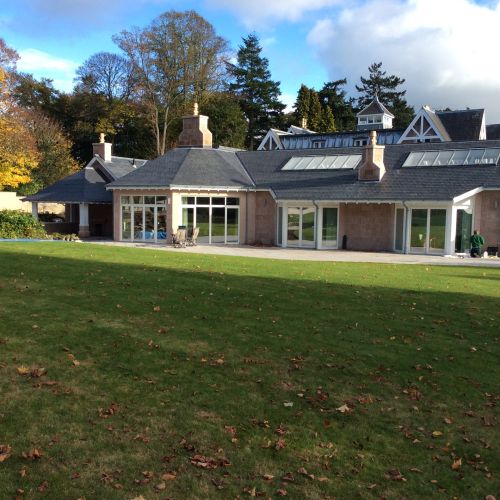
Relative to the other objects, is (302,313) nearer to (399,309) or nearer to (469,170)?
(399,309)

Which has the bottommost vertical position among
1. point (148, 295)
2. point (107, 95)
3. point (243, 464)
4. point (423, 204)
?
point (243, 464)

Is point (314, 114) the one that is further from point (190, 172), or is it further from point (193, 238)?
point (193, 238)

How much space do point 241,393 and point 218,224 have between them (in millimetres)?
25570

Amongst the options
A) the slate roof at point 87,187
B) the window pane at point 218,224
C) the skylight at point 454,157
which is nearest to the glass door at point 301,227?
the window pane at point 218,224

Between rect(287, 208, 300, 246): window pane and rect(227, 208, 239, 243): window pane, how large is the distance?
3.18 meters

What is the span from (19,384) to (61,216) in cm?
4149

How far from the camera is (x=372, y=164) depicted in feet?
95.6

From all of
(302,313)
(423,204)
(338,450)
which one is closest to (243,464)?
(338,450)

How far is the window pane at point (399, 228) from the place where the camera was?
91.2 ft

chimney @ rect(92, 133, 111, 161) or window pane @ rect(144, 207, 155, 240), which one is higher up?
chimney @ rect(92, 133, 111, 161)

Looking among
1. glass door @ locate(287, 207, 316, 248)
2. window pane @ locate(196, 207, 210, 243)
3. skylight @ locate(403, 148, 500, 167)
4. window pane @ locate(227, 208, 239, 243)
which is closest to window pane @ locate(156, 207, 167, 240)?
window pane @ locate(196, 207, 210, 243)

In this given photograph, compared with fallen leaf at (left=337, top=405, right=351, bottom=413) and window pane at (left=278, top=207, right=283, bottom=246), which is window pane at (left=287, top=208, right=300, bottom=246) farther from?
fallen leaf at (left=337, top=405, right=351, bottom=413)

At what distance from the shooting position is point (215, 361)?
7.11 metres

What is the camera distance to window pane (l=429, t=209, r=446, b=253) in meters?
26.4
